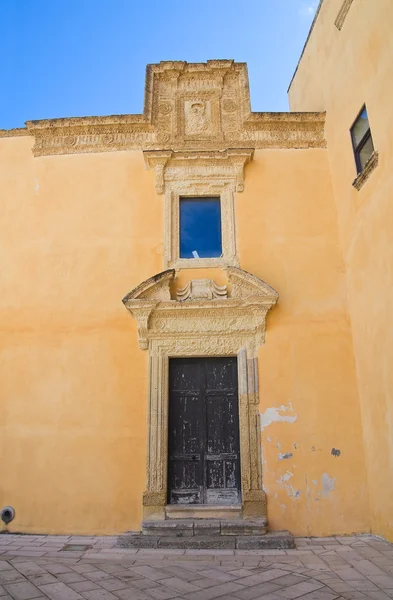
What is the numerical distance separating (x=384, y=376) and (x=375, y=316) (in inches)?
28.4

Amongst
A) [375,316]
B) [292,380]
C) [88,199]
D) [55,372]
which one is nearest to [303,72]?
[88,199]

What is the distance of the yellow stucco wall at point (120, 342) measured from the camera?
5.64 meters

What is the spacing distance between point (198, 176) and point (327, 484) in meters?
4.72

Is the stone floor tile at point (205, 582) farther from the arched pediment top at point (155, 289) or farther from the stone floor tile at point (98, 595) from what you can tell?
the arched pediment top at point (155, 289)

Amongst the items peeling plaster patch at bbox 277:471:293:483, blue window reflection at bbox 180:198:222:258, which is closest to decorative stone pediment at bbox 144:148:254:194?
blue window reflection at bbox 180:198:222:258

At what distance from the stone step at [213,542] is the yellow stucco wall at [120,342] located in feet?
1.22

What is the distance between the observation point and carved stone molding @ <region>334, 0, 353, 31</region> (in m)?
6.31

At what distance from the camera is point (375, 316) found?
5.41 metres

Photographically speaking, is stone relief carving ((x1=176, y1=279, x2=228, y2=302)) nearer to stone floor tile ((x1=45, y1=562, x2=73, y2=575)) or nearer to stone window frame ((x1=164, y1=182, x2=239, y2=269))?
stone window frame ((x1=164, y1=182, x2=239, y2=269))

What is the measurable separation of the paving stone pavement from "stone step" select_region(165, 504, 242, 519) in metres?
0.57

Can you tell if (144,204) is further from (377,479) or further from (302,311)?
(377,479)

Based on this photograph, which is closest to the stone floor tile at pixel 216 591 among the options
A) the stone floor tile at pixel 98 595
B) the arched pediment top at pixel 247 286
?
the stone floor tile at pixel 98 595

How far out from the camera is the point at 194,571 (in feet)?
13.7

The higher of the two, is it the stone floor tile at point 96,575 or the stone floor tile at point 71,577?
the stone floor tile at point 71,577
